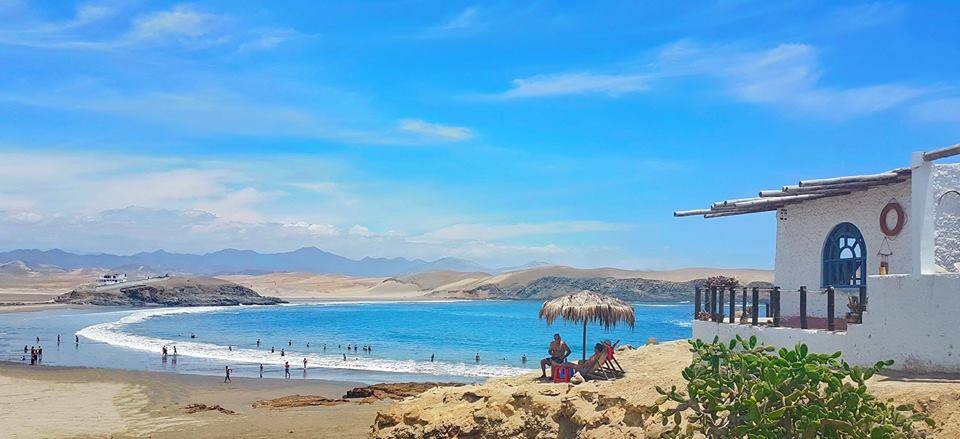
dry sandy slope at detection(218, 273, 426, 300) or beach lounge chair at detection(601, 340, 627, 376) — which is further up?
beach lounge chair at detection(601, 340, 627, 376)

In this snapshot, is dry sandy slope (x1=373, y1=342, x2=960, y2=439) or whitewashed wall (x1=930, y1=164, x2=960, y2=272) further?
whitewashed wall (x1=930, y1=164, x2=960, y2=272)

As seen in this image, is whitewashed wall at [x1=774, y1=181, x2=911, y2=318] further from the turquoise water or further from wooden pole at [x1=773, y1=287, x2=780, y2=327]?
the turquoise water

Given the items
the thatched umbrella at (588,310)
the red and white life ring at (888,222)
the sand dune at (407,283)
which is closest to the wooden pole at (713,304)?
the thatched umbrella at (588,310)

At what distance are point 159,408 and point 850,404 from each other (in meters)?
20.0

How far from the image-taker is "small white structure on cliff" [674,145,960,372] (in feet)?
35.4

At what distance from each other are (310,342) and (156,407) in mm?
30670

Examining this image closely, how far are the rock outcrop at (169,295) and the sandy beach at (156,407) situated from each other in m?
69.5

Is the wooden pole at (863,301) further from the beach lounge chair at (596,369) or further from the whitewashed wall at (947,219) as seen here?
the beach lounge chair at (596,369)

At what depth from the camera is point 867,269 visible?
14422 millimetres

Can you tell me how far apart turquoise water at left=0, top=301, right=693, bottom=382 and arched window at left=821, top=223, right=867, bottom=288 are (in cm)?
1845

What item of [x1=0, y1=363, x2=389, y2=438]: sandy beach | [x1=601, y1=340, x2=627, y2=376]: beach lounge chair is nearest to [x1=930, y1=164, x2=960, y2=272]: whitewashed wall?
[x1=601, y1=340, x2=627, y2=376]: beach lounge chair

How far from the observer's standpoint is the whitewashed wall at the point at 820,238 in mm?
13852

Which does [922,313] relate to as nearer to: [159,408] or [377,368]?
[159,408]

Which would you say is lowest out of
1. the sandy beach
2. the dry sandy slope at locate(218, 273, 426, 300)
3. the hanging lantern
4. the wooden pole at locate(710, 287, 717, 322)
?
the dry sandy slope at locate(218, 273, 426, 300)
